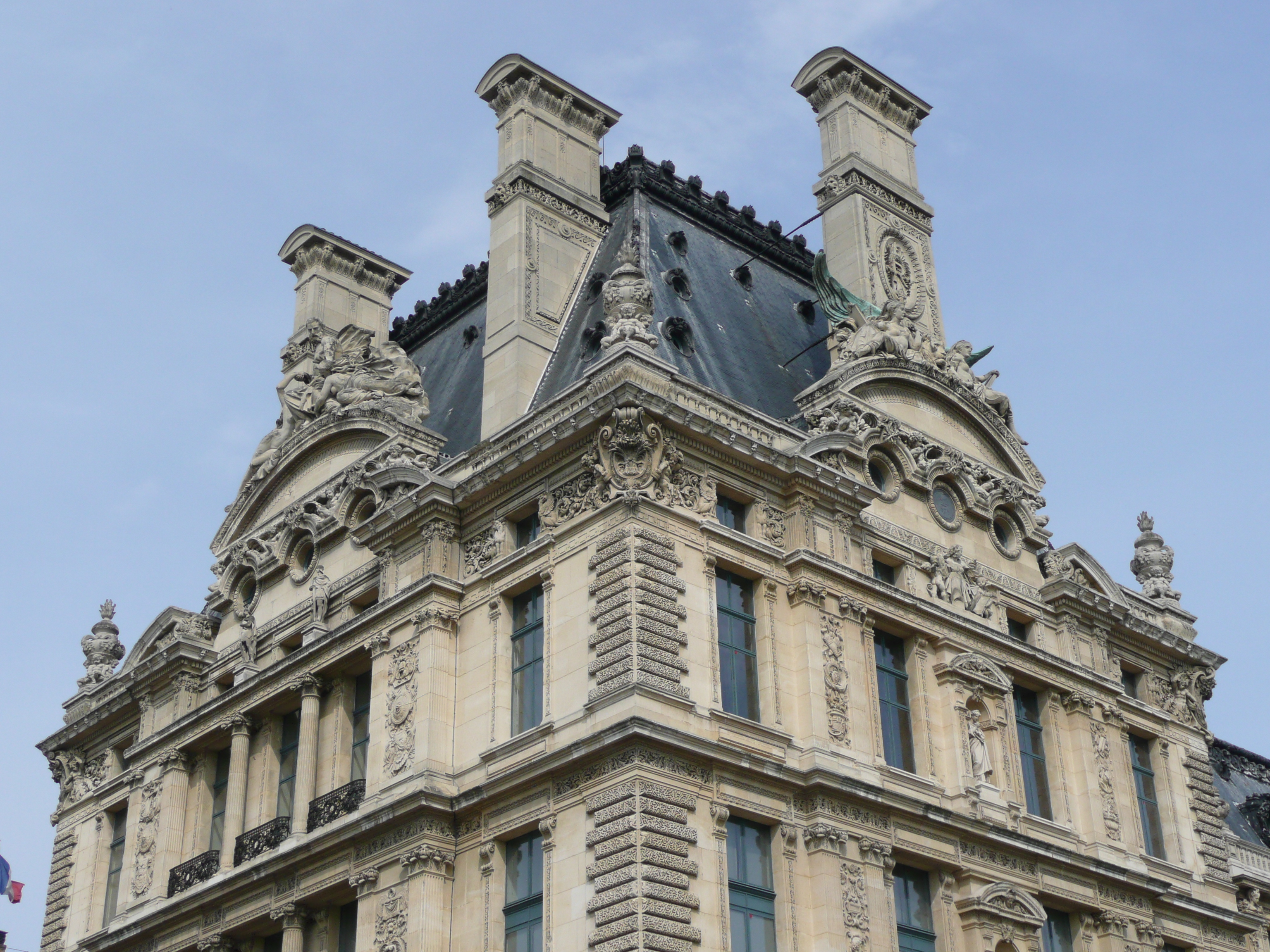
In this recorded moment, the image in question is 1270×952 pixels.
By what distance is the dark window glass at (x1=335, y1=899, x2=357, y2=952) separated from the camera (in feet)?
98.2

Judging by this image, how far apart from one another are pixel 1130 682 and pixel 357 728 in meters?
16.2

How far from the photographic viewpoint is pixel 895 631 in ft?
102

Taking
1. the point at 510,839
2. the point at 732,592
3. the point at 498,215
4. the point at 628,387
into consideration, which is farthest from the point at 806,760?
the point at 498,215

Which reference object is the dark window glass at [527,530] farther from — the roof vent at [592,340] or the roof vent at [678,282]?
the roof vent at [678,282]

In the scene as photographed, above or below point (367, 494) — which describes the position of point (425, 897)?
below

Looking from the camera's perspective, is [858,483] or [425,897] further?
[858,483]

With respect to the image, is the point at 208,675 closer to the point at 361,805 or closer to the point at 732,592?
the point at 361,805

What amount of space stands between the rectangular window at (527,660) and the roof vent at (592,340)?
221 inches

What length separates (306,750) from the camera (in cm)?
3183

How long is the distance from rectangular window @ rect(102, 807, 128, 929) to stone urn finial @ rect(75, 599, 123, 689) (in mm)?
4312

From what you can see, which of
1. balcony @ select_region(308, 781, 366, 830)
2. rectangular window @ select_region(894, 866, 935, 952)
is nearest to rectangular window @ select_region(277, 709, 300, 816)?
balcony @ select_region(308, 781, 366, 830)

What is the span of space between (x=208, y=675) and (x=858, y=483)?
14.6 meters

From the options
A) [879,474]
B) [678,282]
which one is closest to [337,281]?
[678,282]

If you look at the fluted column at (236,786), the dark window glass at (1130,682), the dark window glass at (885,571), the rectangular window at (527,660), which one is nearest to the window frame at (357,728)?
the fluted column at (236,786)
